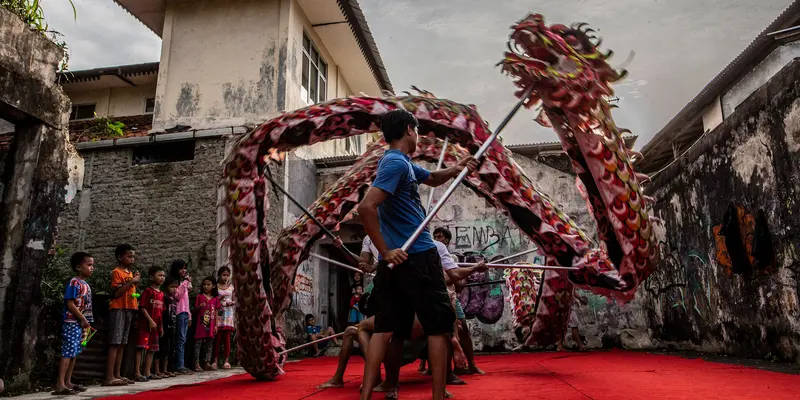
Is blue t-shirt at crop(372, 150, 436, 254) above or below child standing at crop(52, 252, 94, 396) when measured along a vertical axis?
above

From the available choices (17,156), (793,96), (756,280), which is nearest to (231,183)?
(17,156)

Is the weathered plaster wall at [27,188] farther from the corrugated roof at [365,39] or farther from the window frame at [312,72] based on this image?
the window frame at [312,72]

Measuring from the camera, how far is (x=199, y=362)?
7.51 m

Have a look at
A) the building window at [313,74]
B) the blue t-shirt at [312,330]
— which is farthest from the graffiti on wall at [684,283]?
the building window at [313,74]

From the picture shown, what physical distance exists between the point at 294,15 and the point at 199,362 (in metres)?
7.82

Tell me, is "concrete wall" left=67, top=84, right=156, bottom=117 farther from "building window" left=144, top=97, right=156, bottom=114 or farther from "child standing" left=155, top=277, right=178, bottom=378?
Result: "child standing" left=155, top=277, right=178, bottom=378

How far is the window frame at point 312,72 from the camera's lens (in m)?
12.9

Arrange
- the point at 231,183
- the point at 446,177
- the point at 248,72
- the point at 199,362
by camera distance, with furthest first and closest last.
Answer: the point at 248,72
the point at 199,362
the point at 231,183
the point at 446,177

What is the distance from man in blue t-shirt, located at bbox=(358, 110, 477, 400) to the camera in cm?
262

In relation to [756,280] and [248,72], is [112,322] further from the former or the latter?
[248,72]

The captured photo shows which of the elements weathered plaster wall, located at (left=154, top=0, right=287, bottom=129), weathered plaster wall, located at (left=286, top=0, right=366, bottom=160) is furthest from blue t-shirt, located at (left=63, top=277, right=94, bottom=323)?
weathered plaster wall, located at (left=154, top=0, right=287, bottom=129)

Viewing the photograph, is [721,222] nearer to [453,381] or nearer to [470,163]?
[453,381]

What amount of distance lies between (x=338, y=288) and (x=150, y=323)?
7.79m

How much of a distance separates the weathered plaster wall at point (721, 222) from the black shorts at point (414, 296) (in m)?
4.34
